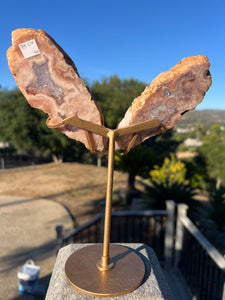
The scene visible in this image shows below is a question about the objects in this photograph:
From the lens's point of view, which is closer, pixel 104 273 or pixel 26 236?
pixel 104 273

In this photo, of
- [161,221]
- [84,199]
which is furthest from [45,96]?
[84,199]

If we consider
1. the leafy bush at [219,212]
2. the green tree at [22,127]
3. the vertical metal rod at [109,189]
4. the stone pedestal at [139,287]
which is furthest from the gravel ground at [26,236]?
the green tree at [22,127]

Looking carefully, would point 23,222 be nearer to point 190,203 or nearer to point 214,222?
point 190,203

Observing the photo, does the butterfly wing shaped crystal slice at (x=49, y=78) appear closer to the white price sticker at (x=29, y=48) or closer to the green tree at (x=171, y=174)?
the white price sticker at (x=29, y=48)

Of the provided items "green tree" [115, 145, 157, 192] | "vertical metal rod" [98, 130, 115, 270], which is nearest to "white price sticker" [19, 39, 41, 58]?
"vertical metal rod" [98, 130, 115, 270]

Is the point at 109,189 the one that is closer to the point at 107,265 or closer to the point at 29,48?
the point at 107,265

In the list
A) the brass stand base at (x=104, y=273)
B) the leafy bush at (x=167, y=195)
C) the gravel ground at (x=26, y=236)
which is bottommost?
the gravel ground at (x=26, y=236)

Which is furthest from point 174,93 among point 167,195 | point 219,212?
point 219,212
